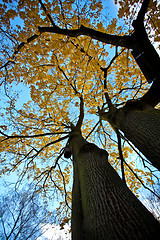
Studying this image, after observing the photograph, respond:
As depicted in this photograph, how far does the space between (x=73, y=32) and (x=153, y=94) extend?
221 centimetres

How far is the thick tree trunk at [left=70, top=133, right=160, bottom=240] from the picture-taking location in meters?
0.87

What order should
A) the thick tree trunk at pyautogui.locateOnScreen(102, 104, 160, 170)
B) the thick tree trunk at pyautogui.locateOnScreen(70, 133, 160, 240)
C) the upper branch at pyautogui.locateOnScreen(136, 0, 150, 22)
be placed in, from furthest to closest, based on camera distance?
the upper branch at pyautogui.locateOnScreen(136, 0, 150, 22) → the thick tree trunk at pyautogui.locateOnScreen(102, 104, 160, 170) → the thick tree trunk at pyautogui.locateOnScreen(70, 133, 160, 240)

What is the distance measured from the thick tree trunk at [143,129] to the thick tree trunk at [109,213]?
0.62 meters

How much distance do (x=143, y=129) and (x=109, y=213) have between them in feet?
4.41

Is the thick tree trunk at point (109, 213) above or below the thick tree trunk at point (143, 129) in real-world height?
below

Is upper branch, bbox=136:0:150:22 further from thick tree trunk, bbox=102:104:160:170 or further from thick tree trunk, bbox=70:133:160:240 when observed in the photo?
thick tree trunk, bbox=70:133:160:240

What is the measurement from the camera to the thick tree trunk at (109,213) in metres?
0.87

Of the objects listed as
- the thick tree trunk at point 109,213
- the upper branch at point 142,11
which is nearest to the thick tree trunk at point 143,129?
the thick tree trunk at point 109,213

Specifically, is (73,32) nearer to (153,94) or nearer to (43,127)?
(153,94)

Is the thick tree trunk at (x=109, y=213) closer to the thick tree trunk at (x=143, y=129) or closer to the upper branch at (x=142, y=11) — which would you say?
the thick tree trunk at (x=143, y=129)

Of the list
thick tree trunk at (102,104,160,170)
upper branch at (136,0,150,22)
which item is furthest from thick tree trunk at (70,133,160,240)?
upper branch at (136,0,150,22)

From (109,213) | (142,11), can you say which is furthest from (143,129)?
(142,11)

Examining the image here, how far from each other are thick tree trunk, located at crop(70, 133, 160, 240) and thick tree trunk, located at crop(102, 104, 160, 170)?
623 mm

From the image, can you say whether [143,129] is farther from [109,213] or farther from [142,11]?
[142,11]
